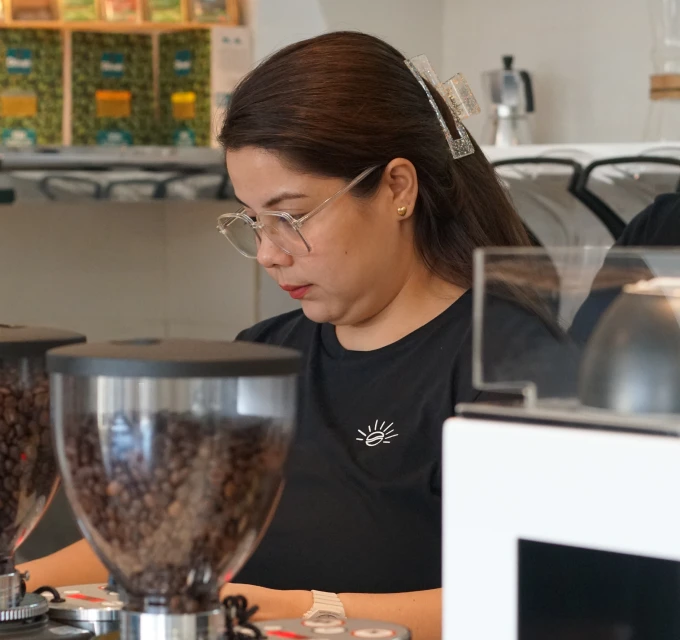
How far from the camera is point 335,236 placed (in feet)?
4.52

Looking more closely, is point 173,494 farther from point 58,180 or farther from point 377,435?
point 58,180

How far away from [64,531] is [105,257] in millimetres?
1204

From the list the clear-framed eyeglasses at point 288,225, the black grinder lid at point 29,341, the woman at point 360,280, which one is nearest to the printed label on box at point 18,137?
the woman at point 360,280

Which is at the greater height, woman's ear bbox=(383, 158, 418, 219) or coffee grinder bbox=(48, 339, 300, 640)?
woman's ear bbox=(383, 158, 418, 219)

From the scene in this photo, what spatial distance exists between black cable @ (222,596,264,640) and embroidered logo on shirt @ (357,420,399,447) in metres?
0.51

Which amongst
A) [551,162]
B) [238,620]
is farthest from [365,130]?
[551,162]

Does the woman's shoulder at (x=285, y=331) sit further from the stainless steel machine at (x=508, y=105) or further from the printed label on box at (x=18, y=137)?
the printed label on box at (x=18, y=137)

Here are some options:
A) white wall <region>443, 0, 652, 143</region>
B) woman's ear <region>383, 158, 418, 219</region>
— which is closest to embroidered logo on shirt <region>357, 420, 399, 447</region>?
woman's ear <region>383, 158, 418, 219</region>

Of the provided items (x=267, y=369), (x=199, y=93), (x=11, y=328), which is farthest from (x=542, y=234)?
(x=267, y=369)

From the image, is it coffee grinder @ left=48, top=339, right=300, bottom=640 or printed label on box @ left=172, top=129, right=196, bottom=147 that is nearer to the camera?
coffee grinder @ left=48, top=339, right=300, bottom=640

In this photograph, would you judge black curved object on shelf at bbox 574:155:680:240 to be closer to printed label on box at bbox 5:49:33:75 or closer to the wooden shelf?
the wooden shelf

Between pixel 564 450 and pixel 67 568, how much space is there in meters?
0.74

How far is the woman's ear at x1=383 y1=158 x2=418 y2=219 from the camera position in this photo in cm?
143

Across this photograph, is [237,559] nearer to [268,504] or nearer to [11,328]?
[268,504]
